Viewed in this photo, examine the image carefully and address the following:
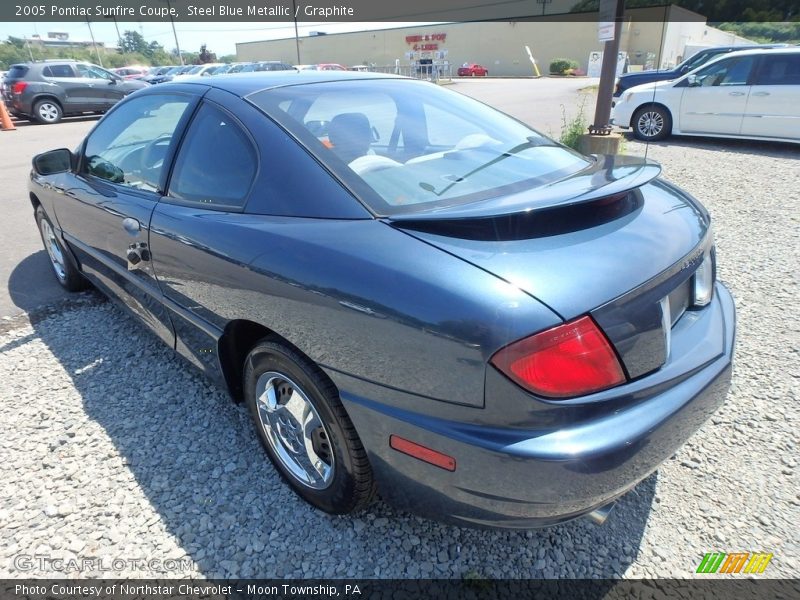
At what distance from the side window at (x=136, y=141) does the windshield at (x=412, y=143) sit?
0.69 metres

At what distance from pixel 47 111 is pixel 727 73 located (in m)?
17.9

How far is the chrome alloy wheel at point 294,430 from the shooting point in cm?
192

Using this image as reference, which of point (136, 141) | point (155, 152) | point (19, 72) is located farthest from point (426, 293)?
point (19, 72)

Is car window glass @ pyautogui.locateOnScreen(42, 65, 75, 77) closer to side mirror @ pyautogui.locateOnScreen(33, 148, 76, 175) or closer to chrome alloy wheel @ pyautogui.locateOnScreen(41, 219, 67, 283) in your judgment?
chrome alloy wheel @ pyautogui.locateOnScreen(41, 219, 67, 283)

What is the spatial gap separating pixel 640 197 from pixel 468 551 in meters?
1.50

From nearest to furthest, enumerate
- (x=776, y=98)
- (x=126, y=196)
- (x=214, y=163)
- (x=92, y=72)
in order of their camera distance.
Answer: (x=214, y=163)
(x=126, y=196)
(x=776, y=98)
(x=92, y=72)

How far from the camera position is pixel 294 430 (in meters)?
2.02

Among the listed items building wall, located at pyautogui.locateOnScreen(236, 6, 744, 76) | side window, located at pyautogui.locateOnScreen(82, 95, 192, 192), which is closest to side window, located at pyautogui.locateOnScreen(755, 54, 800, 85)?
side window, located at pyautogui.locateOnScreen(82, 95, 192, 192)

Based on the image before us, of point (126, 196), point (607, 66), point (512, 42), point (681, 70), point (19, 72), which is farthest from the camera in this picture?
point (512, 42)

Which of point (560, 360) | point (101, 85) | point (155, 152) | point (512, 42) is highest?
point (512, 42)

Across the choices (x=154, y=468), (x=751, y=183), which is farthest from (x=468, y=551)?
(x=751, y=183)

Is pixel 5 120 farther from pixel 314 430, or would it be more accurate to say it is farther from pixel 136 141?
pixel 314 430

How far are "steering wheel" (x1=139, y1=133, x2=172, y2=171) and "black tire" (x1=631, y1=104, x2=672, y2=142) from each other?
9817mm

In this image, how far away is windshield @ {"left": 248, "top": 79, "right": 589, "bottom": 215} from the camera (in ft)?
6.06
